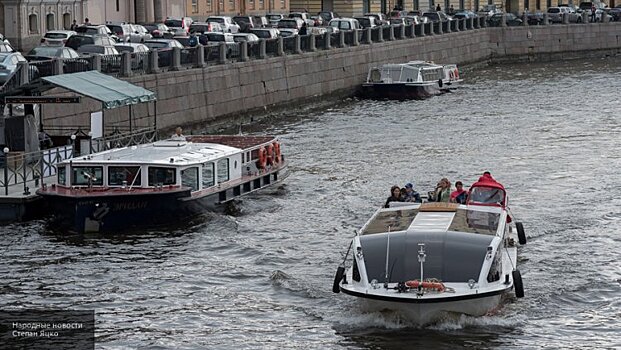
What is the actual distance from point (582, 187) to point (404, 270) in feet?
46.8

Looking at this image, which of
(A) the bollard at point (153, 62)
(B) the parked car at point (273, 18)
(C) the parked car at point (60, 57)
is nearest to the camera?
(C) the parked car at point (60, 57)

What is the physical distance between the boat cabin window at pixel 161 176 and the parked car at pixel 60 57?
9.72 m

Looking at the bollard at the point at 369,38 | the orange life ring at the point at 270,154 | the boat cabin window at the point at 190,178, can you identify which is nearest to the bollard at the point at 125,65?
the orange life ring at the point at 270,154

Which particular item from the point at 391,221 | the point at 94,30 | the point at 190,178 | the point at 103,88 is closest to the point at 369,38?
the point at 94,30

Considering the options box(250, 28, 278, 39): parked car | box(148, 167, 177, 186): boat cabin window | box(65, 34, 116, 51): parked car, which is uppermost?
box(65, 34, 116, 51): parked car

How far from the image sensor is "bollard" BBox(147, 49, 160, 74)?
47.8 meters

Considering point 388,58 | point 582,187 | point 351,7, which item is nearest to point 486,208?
point 582,187

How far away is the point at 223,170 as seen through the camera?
34.9 meters

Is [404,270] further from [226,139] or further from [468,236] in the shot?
[226,139]

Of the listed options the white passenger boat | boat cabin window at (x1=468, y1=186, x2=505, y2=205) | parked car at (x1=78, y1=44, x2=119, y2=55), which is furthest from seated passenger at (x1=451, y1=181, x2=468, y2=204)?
parked car at (x1=78, y1=44, x2=119, y2=55)

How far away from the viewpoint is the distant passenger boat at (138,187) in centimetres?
3150

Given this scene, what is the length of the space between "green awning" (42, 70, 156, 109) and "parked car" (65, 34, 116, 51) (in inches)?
608

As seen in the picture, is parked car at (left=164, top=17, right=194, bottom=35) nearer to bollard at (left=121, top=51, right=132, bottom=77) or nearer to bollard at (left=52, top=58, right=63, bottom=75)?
bollard at (left=121, top=51, right=132, bottom=77)

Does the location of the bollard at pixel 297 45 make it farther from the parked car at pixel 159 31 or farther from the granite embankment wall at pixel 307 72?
the parked car at pixel 159 31
